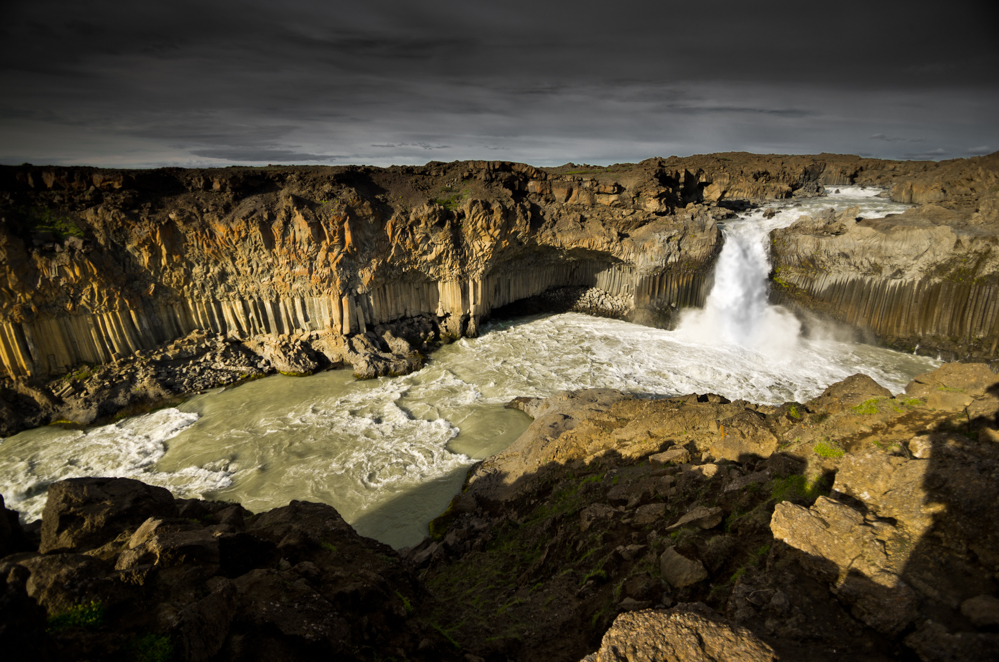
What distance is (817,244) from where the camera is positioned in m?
25.0

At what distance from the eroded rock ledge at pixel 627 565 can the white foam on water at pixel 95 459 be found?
7969 mm

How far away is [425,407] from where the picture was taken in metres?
18.5

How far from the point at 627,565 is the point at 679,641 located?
2919 mm

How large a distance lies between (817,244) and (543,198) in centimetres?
1521

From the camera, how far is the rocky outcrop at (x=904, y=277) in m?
21.5

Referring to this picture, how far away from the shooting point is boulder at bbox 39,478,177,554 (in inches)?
252

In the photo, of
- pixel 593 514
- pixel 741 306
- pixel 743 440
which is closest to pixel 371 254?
pixel 593 514

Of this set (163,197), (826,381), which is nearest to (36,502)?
(163,197)

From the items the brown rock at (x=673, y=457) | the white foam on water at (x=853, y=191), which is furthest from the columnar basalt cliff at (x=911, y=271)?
the brown rock at (x=673, y=457)

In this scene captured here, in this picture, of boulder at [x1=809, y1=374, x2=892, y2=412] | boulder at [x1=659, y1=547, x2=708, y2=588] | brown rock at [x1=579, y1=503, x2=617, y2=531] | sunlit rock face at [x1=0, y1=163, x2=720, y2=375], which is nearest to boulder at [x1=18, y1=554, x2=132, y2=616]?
boulder at [x1=659, y1=547, x2=708, y2=588]

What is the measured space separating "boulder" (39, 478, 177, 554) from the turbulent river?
232 inches

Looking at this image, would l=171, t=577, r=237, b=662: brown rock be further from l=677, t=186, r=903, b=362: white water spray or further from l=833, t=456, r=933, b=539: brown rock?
l=677, t=186, r=903, b=362: white water spray

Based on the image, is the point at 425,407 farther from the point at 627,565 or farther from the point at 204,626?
the point at 204,626

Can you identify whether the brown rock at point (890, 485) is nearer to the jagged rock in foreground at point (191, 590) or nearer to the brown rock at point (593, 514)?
the brown rock at point (593, 514)
